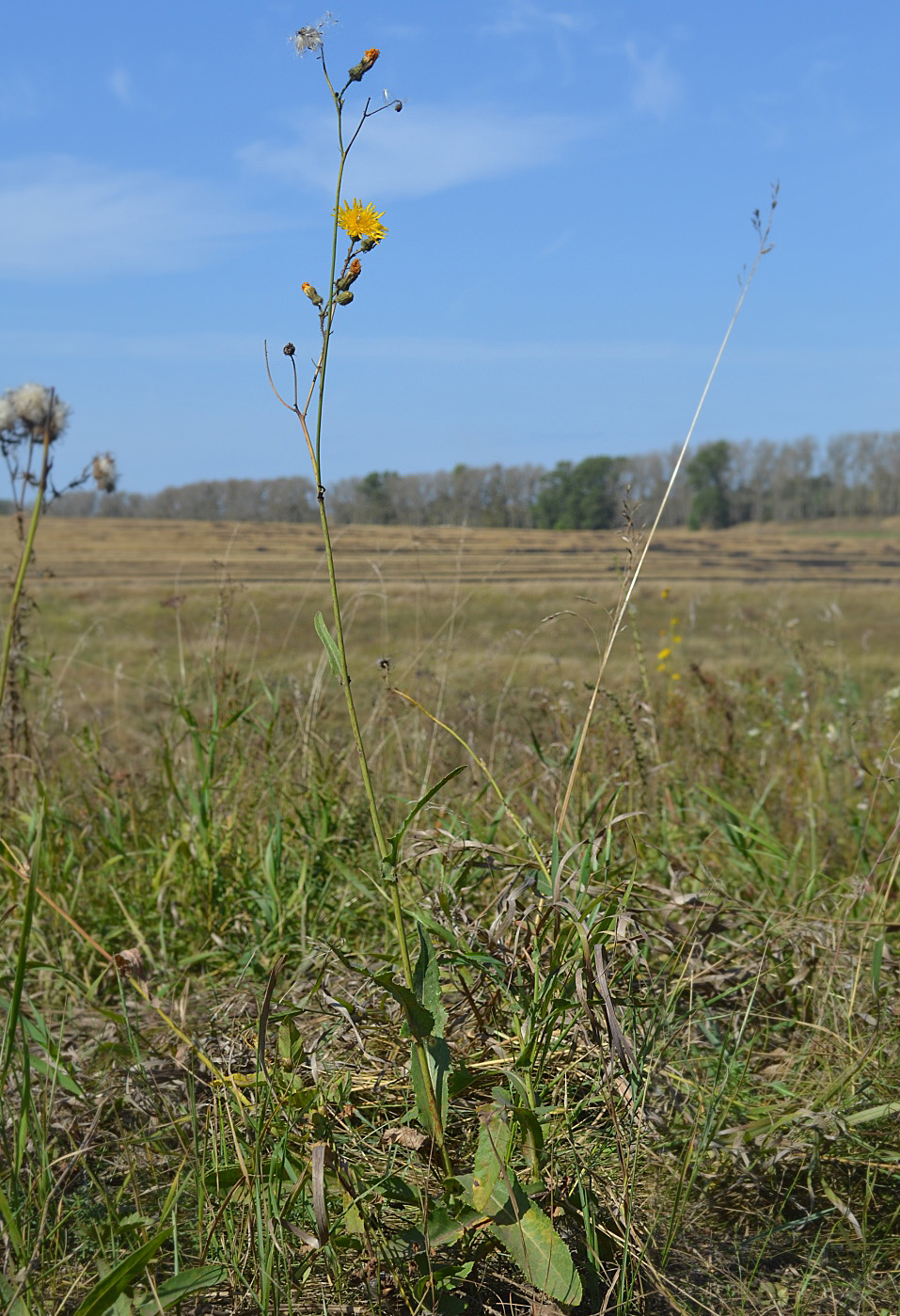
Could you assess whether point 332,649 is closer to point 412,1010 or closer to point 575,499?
point 412,1010

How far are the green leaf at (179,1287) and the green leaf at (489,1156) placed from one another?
319 mm

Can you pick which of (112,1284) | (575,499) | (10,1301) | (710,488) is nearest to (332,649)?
(112,1284)

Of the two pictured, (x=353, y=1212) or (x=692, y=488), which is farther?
(x=692, y=488)

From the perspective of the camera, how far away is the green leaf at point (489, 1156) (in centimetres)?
118

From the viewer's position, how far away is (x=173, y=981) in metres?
2.15

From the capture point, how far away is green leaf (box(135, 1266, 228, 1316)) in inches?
42.7

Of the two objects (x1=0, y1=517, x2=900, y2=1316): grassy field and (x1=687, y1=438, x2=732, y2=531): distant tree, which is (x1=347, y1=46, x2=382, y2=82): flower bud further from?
(x1=687, y1=438, x2=732, y2=531): distant tree

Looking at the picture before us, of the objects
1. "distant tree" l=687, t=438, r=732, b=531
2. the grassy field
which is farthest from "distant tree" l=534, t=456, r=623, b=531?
the grassy field

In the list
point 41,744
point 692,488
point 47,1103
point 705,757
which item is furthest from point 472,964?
point 692,488

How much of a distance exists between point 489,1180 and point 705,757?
2986 mm

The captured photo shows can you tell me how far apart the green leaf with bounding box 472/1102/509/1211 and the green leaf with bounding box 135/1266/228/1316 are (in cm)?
32

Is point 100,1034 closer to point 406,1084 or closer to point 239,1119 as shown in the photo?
point 239,1119

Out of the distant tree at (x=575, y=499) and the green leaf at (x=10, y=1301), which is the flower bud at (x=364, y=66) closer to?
the green leaf at (x=10, y=1301)

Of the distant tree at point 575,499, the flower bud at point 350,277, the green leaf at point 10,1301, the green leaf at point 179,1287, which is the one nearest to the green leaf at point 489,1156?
the green leaf at point 179,1287
